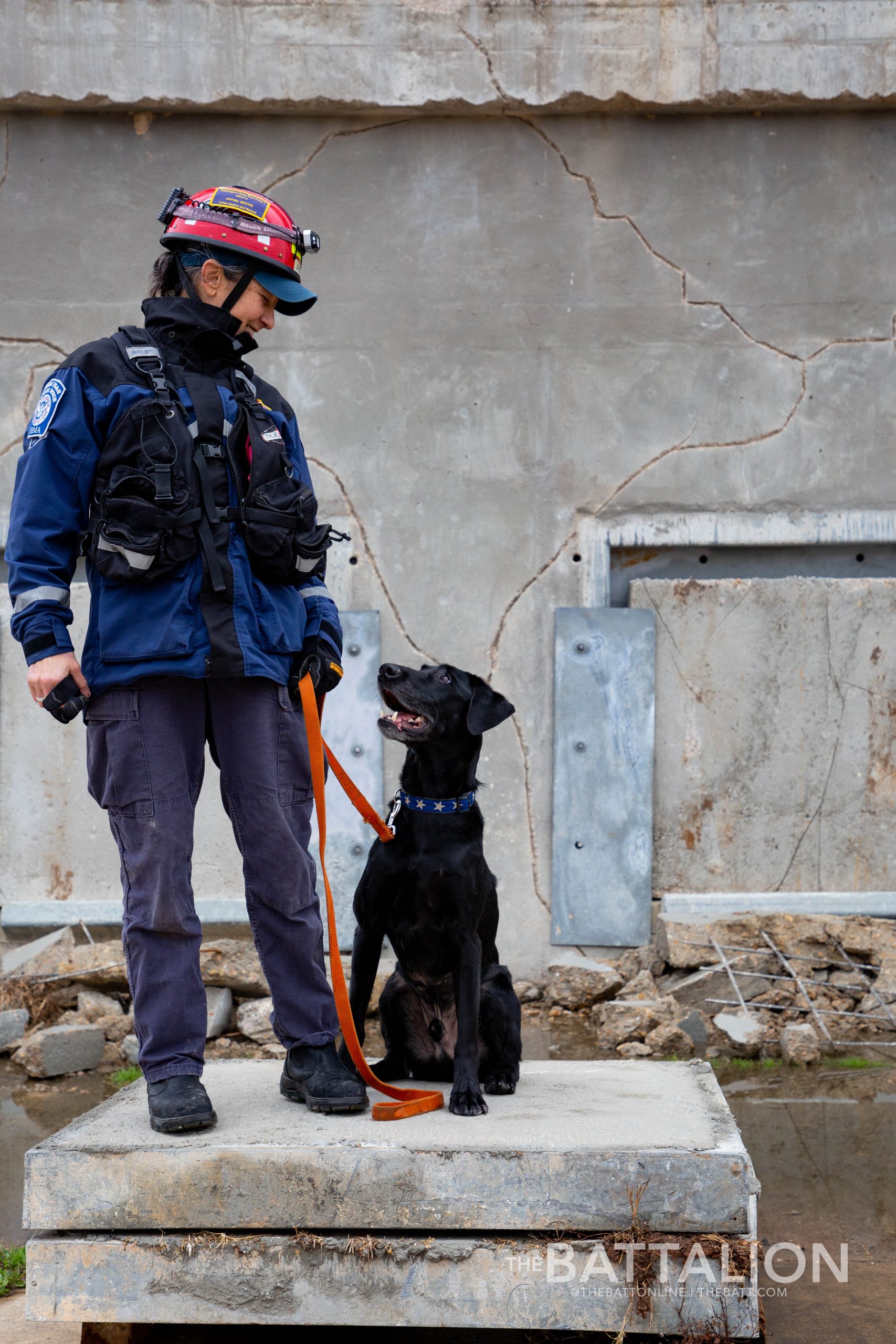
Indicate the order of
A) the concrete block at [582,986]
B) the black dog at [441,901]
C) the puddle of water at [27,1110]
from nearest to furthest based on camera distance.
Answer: the black dog at [441,901] → the puddle of water at [27,1110] → the concrete block at [582,986]

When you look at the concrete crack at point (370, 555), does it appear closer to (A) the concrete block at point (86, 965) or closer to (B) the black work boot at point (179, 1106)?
(A) the concrete block at point (86, 965)

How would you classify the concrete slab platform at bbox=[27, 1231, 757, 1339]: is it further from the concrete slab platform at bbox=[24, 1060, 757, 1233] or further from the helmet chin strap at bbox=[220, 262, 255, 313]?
the helmet chin strap at bbox=[220, 262, 255, 313]

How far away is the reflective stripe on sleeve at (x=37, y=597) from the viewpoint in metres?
2.40

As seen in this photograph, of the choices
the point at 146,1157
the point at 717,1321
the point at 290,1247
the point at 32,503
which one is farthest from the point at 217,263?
the point at 717,1321

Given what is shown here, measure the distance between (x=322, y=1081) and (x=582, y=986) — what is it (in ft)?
8.32

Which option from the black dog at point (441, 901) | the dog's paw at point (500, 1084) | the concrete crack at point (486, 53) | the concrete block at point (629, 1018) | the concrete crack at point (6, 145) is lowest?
the concrete block at point (629, 1018)

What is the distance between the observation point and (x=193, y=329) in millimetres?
2576

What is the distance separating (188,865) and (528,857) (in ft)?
9.55

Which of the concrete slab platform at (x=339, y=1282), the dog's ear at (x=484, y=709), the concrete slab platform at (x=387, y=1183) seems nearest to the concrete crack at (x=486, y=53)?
the dog's ear at (x=484, y=709)

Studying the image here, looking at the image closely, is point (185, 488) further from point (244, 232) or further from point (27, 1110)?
point (27, 1110)

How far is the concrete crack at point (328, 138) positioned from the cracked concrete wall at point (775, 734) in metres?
2.24

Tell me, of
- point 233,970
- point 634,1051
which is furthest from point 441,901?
point 233,970

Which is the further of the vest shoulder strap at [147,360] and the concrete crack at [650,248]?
the concrete crack at [650,248]

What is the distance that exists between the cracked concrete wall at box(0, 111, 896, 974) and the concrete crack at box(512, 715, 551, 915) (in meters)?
0.01
